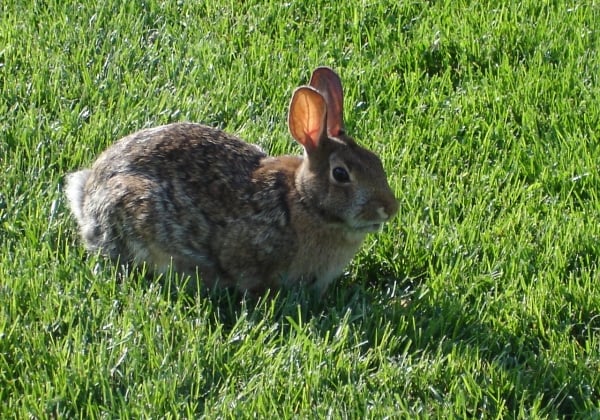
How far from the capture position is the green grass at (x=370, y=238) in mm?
4371

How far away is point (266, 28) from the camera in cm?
692

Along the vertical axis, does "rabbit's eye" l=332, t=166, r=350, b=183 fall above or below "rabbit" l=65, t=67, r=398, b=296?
above

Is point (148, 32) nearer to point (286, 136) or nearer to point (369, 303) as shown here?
point (286, 136)

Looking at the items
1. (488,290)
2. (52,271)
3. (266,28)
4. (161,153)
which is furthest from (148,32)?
(488,290)

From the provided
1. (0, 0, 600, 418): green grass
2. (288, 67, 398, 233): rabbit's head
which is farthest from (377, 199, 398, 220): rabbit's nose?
(0, 0, 600, 418): green grass

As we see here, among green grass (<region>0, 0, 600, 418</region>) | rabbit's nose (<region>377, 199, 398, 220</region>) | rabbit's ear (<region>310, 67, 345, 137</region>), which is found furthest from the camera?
rabbit's ear (<region>310, 67, 345, 137</region>)

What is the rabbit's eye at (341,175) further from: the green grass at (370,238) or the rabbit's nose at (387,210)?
the green grass at (370,238)

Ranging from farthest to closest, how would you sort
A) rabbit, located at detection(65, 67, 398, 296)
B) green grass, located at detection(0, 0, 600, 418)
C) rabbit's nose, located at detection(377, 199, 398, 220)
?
rabbit, located at detection(65, 67, 398, 296), rabbit's nose, located at detection(377, 199, 398, 220), green grass, located at detection(0, 0, 600, 418)

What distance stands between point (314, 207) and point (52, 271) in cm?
114

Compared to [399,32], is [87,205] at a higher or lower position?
lower

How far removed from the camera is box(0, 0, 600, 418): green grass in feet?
14.3

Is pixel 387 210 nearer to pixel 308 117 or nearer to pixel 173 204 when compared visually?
pixel 308 117

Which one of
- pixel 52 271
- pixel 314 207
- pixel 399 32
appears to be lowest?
pixel 52 271

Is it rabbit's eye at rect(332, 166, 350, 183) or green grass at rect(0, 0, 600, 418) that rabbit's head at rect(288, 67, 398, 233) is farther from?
green grass at rect(0, 0, 600, 418)
